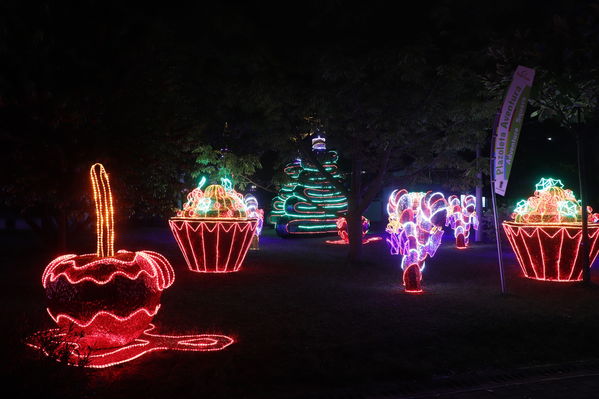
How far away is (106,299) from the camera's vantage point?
6000 millimetres

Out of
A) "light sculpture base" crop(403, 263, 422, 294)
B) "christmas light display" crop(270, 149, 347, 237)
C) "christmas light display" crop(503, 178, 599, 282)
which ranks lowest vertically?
"light sculpture base" crop(403, 263, 422, 294)

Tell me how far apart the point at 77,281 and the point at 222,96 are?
8.83 m

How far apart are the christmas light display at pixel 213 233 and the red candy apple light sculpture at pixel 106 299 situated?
6.60 meters

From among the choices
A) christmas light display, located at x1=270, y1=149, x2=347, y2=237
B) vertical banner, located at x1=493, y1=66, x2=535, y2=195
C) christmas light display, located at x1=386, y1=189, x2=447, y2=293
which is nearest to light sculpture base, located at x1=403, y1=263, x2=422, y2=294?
christmas light display, located at x1=386, y1=189, x2=447, y2=293

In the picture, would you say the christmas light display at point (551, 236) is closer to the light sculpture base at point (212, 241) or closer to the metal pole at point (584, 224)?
the metal pole at point (584, 224)

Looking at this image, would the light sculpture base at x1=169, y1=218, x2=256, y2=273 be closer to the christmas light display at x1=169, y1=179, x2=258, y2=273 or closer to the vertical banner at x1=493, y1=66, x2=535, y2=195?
the christmas light display at x1=169, y1=179, x2=258, y2=273

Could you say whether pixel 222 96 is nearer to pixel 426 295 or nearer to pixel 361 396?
pixel 426 295

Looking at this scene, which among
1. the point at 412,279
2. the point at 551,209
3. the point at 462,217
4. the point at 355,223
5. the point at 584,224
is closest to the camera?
the point at 412,279

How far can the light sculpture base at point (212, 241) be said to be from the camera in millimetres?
13266

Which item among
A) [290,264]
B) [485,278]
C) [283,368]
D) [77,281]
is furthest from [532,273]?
[77,281]

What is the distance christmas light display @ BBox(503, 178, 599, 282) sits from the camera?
11.9 m

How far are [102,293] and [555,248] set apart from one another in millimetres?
9774

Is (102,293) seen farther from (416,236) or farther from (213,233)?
(213,233)

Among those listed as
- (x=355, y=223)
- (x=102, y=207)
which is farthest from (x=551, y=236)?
(x=102, y=207)
